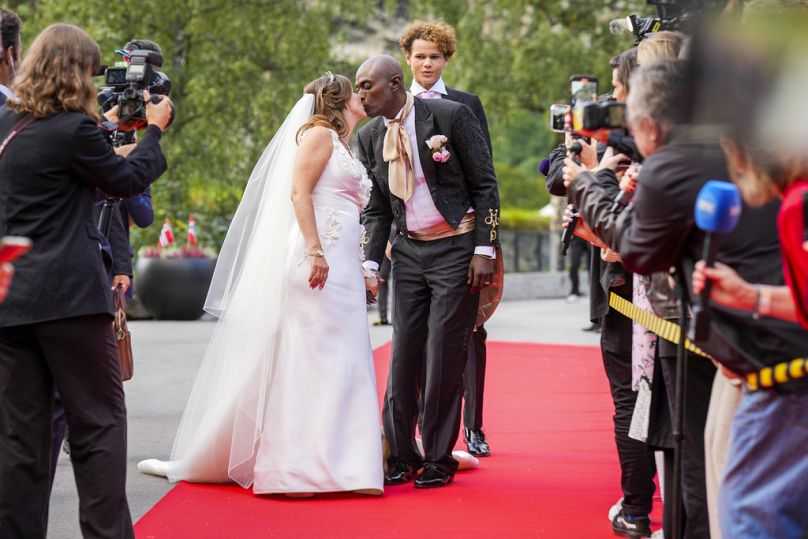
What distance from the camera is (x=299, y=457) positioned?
625cm

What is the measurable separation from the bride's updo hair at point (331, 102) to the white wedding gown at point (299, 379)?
96mm

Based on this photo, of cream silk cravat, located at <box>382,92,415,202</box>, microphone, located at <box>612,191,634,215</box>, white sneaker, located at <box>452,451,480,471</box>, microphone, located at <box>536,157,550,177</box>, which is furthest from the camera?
white sneaker, located at <box>452,451,480,471</box>

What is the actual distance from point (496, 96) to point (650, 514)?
73.8 feet

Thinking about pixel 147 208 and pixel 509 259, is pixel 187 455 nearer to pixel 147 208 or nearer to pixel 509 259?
pixel 147 208

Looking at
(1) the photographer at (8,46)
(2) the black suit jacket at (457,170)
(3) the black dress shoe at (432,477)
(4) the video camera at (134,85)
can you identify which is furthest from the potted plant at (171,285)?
(4) the video camera at (134,85)

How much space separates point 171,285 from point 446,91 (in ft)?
31.1

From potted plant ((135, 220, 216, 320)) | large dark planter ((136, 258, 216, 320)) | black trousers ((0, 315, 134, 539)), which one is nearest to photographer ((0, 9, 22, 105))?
black trousers ((0, 315, 134, 539))

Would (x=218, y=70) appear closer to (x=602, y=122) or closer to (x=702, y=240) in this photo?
(x=602, y=122)

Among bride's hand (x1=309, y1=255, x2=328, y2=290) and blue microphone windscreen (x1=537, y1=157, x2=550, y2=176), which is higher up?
blue microphone windscreen (x1=537, y1=157, x2=550, y2=176)

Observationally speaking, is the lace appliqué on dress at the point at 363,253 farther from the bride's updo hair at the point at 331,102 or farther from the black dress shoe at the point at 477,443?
the black dress shoe at the point at 477,443

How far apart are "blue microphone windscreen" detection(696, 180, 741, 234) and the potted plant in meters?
13.7

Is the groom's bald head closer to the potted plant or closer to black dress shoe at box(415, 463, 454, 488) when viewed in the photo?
black dress shoe at box(415, 463, 454, 488)

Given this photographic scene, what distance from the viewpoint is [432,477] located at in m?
6.52

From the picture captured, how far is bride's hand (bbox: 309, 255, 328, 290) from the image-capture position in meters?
6.31
